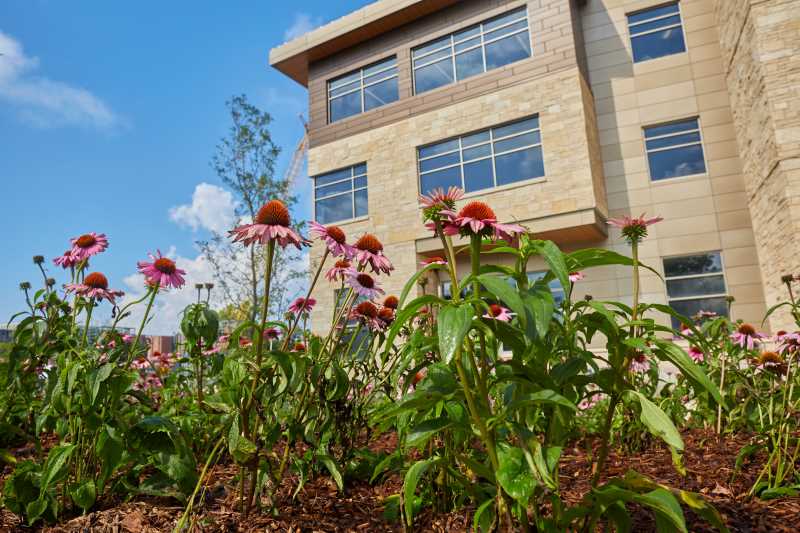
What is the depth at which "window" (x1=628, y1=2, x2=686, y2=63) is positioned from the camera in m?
11.1

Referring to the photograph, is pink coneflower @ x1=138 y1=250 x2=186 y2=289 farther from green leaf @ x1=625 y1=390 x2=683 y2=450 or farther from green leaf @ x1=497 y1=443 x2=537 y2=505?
green leaf @ x1=625 y1=390 x2=683 y2=450

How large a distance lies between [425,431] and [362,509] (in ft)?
3.29

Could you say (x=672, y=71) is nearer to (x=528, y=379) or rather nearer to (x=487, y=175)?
(x=487, y=175)

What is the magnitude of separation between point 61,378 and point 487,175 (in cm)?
1074

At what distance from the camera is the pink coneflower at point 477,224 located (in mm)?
1428

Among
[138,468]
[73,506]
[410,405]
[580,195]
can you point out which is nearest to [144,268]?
[138,468]

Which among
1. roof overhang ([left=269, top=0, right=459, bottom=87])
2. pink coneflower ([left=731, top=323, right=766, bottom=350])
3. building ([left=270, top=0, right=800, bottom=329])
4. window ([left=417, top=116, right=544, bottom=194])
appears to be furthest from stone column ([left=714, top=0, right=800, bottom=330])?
roof overhang ([left=269, top=0, right=459, bottom=87])

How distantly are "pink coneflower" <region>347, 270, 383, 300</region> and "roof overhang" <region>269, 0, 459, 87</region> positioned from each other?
12.2 metres

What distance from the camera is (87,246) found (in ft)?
9.45

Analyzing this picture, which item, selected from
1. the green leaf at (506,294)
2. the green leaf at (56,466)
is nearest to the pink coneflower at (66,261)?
the green leaf at (56,466)

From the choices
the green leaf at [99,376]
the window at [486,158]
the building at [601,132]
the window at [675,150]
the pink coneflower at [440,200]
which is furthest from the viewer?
the window at [486,158]

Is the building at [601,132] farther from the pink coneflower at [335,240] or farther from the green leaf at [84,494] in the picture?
the green leaf at [84,494]

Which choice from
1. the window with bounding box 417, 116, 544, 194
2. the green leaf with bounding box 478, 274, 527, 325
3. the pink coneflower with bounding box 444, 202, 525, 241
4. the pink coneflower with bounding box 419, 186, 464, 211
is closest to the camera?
the green leaf with bounding box 478, 274, 527, 325

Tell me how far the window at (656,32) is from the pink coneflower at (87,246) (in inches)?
488
